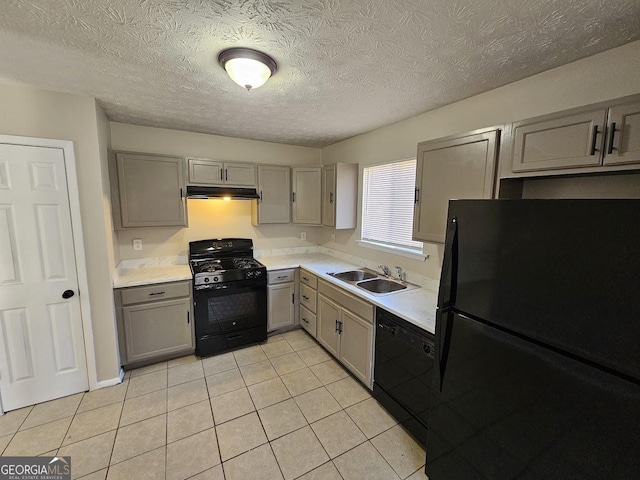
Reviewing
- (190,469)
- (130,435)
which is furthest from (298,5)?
(130,435)

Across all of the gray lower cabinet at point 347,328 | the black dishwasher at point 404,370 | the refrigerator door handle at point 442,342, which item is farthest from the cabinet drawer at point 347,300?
→ the refrigerator door handle at point 442,342

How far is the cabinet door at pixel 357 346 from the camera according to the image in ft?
7.58

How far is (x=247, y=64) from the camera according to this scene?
1.51 m

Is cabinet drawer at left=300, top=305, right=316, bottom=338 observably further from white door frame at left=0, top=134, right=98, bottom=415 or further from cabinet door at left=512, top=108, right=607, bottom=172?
cabinet door at left=512, top=108, right=607, bottom=172

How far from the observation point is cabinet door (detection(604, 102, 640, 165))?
1.14 m

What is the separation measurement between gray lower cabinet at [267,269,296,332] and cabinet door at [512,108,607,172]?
248 centimetres

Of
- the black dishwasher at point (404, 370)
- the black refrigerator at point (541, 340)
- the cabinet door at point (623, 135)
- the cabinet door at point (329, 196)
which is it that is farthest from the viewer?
the cabinet door at point (329, 196)

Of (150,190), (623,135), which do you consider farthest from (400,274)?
(150,190)

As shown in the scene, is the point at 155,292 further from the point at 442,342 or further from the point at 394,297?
the point at 442,342

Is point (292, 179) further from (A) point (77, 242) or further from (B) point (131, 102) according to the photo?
(A) point (77, 242)

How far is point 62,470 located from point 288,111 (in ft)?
9.69

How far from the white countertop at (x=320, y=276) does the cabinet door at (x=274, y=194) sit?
1.88ft

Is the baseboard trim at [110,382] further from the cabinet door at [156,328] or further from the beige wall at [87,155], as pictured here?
the cabinet door at [156,328]

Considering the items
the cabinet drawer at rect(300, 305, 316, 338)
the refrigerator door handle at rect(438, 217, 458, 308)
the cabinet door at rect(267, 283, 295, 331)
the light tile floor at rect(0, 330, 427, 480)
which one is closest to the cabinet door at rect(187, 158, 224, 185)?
the cabinet door at rect(267, 283, 295, 331)
